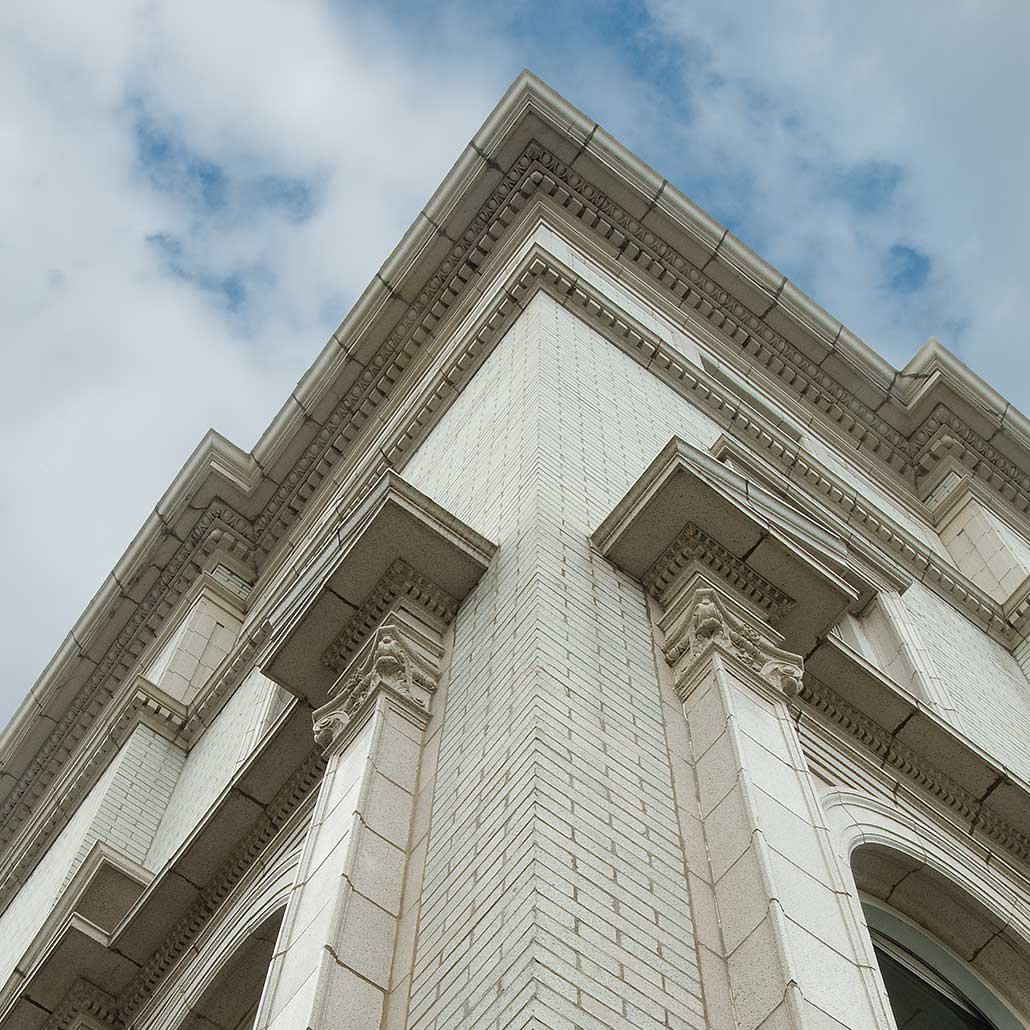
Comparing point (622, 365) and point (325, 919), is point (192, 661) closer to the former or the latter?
point (622, 365)

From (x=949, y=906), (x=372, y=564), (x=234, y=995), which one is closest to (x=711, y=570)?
(x=372, y=564)

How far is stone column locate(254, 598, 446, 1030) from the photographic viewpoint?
7.98 meters

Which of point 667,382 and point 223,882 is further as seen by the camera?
point 667,382

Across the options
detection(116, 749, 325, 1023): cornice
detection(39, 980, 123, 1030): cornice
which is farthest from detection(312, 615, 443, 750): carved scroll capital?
detection(39, 980, 123, 1030): cornice

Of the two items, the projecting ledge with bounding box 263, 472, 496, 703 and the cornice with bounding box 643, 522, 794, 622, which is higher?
the cornice with bounding box 643, 522, 794, 622

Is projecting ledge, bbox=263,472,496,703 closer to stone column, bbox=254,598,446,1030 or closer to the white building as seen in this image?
the white building

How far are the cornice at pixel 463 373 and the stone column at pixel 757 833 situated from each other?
741 cm

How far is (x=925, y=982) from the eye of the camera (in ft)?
37.6

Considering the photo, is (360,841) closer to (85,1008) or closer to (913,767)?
(913,767)

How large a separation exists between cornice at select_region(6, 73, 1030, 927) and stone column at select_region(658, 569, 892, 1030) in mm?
7408

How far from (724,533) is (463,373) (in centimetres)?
692

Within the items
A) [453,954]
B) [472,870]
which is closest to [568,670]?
[472,870]

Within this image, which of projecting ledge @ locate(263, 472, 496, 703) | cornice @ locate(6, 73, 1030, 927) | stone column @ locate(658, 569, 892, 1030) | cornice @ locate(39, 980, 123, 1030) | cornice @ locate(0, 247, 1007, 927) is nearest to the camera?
stone column @ locate(658, 569, 892, 1030)

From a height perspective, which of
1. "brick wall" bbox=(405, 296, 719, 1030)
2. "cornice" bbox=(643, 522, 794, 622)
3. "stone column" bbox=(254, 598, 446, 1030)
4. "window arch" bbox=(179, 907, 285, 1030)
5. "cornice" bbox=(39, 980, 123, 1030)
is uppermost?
"cornice" bbox=(643, 522, 794, 622)
